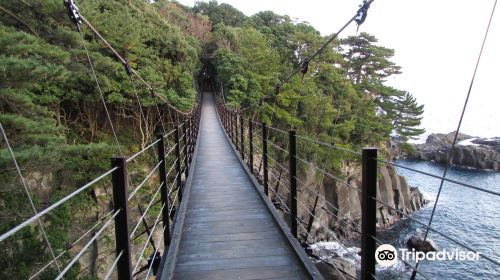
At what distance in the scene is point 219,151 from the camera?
25.1 feet

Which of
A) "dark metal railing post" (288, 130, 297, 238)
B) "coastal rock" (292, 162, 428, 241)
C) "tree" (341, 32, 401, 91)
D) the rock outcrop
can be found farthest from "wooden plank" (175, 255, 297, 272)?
the rock outcrop

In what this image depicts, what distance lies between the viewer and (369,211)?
Answer: 146 cm

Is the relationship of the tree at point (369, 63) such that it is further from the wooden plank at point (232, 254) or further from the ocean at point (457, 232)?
the wooden plank at point (232, 254)

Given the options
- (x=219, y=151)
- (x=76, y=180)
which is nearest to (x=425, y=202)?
(x=219, y=151)

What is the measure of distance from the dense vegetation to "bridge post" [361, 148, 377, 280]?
2956 millimetres

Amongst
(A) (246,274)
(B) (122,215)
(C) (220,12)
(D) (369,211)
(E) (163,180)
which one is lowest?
(A) (246,274)

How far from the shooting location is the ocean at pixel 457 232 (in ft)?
39.4

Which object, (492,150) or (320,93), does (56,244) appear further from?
(492,150)

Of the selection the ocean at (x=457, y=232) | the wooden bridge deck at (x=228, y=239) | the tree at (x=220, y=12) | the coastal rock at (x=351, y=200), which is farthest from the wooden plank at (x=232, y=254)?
the tree at (x=220, y=12)

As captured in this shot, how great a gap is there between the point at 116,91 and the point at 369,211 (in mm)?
10223

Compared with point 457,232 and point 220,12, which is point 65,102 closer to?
point 457,232

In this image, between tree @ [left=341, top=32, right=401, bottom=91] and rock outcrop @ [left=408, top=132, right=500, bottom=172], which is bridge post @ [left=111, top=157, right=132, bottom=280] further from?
rock outcrop @ [left=408, top=132, right=500, bottom=172]

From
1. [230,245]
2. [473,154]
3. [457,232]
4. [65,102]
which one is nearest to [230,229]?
[230,245]

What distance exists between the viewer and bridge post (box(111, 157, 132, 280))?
1.38 meters
